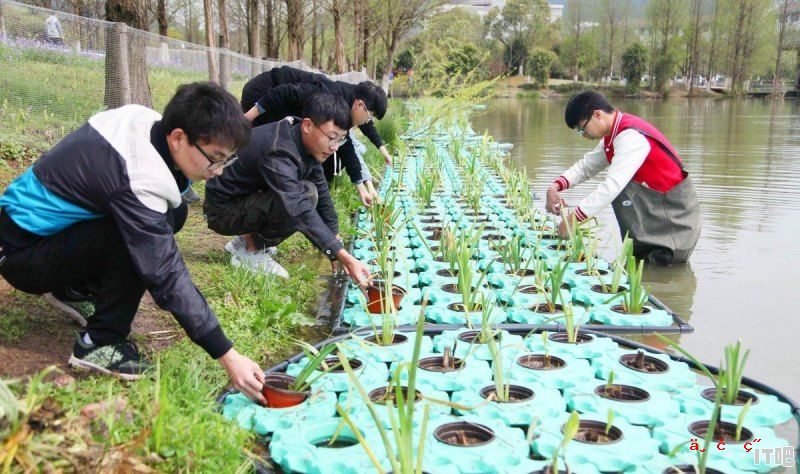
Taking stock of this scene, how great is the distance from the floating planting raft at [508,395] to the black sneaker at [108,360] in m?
0.30

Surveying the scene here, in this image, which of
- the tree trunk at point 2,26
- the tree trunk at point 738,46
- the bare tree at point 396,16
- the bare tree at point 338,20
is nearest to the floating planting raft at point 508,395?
the tree trunk at point 2,26

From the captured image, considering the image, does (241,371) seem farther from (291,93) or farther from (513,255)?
(291,93)

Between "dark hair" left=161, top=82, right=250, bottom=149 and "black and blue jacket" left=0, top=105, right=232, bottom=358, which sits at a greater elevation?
"dark hair" left=161, top=82, right=250, bottom=149

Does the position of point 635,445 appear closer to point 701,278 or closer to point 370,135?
point 701,278

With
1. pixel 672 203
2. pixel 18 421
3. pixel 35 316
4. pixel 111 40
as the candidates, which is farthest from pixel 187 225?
pixel 18 421

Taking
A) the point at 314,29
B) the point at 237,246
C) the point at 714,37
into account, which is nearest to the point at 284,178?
the point at 237,246

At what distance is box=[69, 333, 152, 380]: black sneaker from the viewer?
7.20ft

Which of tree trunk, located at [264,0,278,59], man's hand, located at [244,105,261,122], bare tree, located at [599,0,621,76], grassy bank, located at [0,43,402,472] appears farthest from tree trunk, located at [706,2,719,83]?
man's hand, located at [244,105,261,122]

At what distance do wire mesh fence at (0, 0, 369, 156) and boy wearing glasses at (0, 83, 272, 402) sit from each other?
10.7 feet

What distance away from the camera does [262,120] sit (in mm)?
4664

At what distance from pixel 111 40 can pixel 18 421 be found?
4.63 m

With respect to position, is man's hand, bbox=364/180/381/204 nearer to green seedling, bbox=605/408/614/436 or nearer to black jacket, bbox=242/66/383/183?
black jacket, bbox=242/66/383/183

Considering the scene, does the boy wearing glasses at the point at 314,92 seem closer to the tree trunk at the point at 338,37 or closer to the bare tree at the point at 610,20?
the tree trunk at the point at 338,37

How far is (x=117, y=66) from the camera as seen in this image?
212 inches
